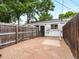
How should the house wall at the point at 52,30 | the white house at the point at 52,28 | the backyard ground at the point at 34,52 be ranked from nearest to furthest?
1. the backyard ground at the point at 34,52
2. the house wall at the point at 52,30
3. the white house at the point at 52,28

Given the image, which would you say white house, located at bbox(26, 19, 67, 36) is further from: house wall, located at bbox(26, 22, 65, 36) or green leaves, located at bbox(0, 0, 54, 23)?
green leaves, located at bbox(0, 0, 54, 23)

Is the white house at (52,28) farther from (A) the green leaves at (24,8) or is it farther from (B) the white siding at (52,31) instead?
(A) the green leaves at (24,8)

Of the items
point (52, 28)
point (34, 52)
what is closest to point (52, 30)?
point (52, 28)

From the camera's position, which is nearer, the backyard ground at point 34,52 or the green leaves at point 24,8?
the backyard ground at point 34,52

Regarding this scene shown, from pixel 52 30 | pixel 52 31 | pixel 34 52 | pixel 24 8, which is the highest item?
pixel 24 8

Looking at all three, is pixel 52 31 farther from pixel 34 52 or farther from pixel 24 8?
pixel 34 52

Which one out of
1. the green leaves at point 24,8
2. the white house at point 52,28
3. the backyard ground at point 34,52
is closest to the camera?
the backyard ground at point 34,52

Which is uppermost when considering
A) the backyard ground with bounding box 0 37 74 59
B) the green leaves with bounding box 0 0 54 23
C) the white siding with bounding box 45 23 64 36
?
the green leaves with bounding box 0 0 54 23

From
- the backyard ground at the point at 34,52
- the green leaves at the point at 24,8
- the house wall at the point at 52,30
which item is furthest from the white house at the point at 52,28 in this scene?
the backyard ground at the point at 34,52

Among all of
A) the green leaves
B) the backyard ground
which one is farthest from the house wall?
the backyard ground

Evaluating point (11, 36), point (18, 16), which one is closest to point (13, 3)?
point (18, 16)

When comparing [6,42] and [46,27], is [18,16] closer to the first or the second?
[46,27]

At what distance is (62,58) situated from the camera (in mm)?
7070

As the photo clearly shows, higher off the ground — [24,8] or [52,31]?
[24,8]
